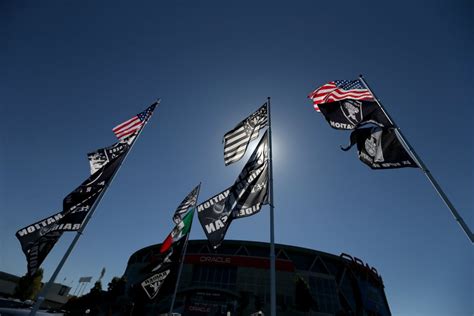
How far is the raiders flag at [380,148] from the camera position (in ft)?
26.1

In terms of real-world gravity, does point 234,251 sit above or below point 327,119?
above

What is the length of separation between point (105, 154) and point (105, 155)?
0.06m

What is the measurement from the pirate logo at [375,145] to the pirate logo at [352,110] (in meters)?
0.76

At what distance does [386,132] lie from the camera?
8.68m

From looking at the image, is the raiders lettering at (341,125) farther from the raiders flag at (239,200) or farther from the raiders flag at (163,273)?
the raiders flag at (163,273)

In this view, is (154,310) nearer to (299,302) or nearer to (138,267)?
(138,267)

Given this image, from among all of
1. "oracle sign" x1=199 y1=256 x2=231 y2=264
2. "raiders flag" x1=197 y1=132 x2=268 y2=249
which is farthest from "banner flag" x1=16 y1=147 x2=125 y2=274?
"oracle sign" x1=199 y1=256 x2=231 y2=264

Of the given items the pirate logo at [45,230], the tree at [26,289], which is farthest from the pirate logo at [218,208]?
the tree at [26,289]

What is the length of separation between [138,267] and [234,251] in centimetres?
2204

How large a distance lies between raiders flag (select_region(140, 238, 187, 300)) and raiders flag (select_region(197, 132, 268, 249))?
4410 millimetres

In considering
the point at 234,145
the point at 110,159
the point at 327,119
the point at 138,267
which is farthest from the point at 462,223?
the point at 138,267

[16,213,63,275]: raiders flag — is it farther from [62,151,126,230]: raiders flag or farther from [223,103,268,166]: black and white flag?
[223,103,268,166]: black and white flag

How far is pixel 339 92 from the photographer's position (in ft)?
35.9

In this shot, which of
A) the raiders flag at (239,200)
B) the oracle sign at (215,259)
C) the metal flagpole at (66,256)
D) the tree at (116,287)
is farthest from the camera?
the tree at (116,287)
